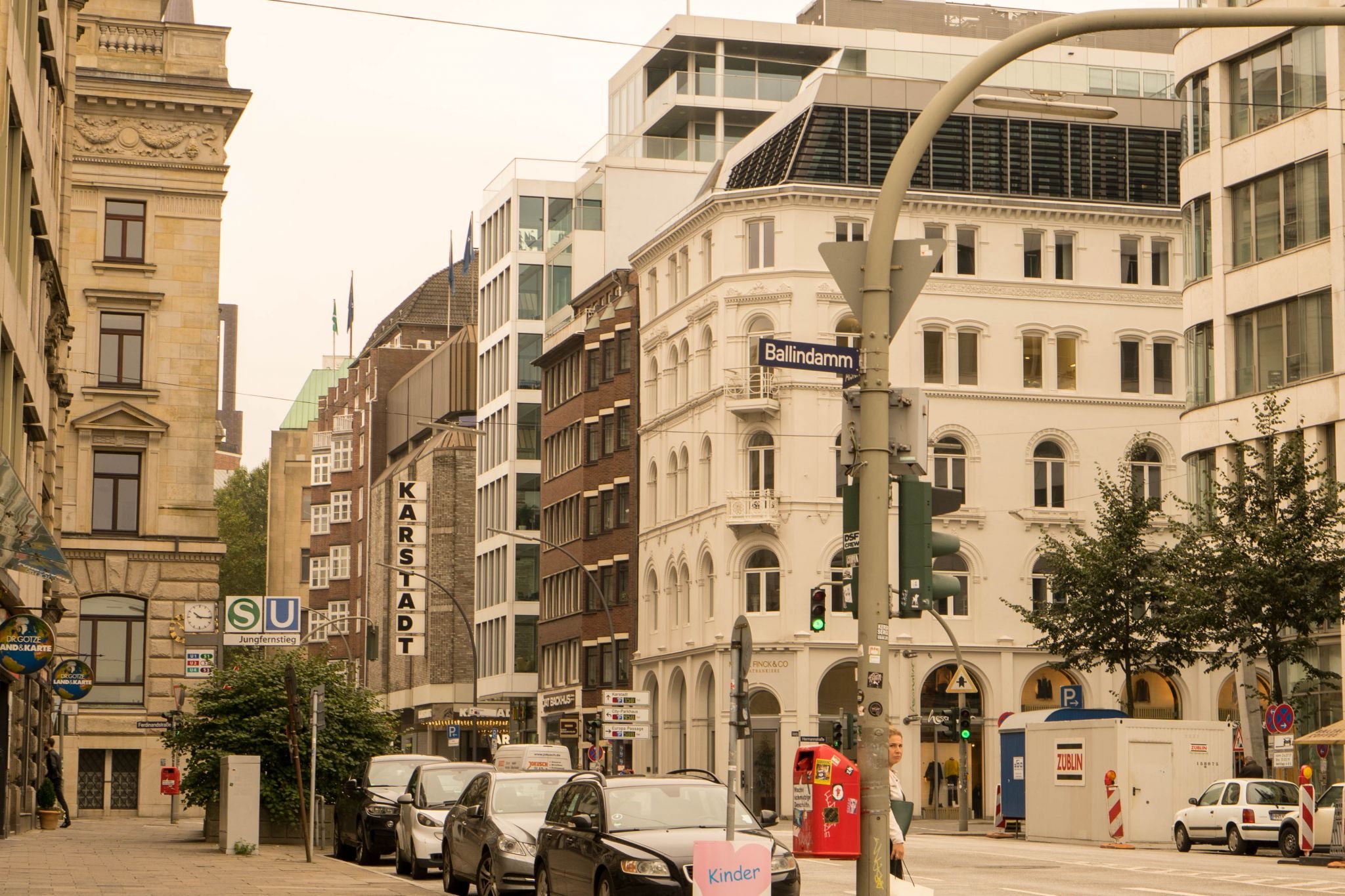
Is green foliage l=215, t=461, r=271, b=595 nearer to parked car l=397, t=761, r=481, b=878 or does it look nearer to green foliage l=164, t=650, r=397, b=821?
green foliage l=164, t=650, r=397, b=821

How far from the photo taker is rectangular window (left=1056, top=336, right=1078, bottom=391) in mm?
69688

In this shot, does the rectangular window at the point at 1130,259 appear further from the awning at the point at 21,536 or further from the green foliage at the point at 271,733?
the awning at the point at 21,536

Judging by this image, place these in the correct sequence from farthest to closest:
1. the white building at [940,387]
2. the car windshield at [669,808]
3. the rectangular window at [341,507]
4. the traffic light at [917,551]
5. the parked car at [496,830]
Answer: the rectangular window at [341,507], the white building at [940,387], the parked car at [496,830], the car windshield at [669,808], the traffic light at [917,551]

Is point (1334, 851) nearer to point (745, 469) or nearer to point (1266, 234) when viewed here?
point (1266, 234)

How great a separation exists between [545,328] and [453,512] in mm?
16527

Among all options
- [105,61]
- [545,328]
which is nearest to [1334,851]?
[105,61]

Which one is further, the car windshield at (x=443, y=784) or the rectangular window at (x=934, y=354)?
the rectangular window at (x=934, y=354)

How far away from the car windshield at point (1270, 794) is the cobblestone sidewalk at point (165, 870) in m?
16.9

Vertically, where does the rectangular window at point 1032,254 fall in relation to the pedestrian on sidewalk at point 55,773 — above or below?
above

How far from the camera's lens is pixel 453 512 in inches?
4149

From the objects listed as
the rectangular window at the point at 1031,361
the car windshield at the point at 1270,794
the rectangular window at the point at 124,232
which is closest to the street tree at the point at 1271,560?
the car windshield at the point at 1270,794

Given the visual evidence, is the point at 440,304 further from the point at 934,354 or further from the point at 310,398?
the point at 934,354

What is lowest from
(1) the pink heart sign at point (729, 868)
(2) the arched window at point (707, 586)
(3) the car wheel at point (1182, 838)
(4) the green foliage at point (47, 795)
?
(3) the car wheel at point (1182, 838)

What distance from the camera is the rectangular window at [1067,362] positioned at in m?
69.7
